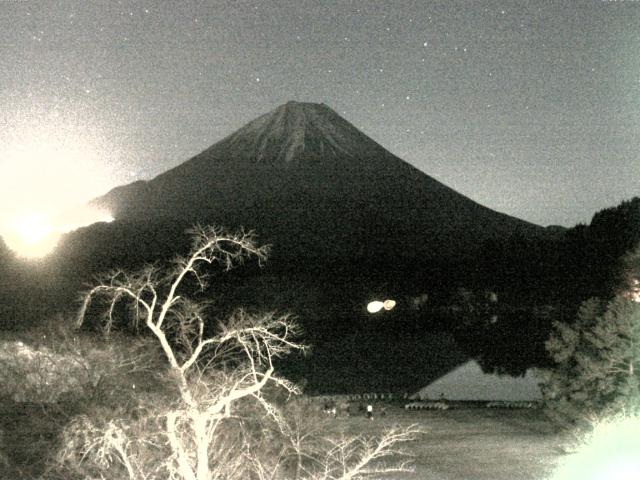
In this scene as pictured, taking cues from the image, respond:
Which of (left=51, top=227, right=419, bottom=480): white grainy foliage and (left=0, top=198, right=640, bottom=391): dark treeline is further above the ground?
(left=51, top=227, right=419, bottom=480): white grainy foliage

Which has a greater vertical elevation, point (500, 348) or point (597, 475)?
point (597, 475)

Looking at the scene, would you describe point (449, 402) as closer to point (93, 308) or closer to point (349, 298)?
point (93, 308)

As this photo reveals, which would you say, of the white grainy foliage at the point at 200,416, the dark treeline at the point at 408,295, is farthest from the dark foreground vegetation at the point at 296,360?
the dark treeline at the point at 408,295

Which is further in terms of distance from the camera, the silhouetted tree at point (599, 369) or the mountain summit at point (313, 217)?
the mountain summit at point (313, 217)

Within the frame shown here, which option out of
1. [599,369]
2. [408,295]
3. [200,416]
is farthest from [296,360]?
[408,295]

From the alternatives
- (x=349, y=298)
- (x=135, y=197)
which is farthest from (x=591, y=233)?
(x=135, y=197)

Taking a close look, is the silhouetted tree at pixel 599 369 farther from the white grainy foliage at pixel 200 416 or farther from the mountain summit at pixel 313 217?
the mountain summit at pixel 313 217

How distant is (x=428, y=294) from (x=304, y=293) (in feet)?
58.8

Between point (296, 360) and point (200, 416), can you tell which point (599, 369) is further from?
point (296, 360)

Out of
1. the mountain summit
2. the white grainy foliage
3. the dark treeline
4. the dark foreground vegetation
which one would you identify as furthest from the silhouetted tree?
the mountain summit

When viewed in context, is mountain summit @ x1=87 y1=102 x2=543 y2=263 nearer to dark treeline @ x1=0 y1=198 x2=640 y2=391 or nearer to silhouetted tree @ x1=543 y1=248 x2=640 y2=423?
dark treeline @ x1=0 y1=198 x2=640 y2=391

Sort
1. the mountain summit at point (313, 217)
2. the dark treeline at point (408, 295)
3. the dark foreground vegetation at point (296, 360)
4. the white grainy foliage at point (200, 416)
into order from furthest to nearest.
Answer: the mountain summit at point (313, 217)
the dark treeline at point (408, 295)
the dark foreground vegetation at point (296, 360)
the white grainy foliage at point (200, 416)

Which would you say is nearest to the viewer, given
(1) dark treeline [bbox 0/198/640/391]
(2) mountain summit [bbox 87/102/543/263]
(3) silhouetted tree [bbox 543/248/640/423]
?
(3) silhouetted tree [bbox 543/248/640/423]

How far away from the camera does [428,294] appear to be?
91.6 metres
